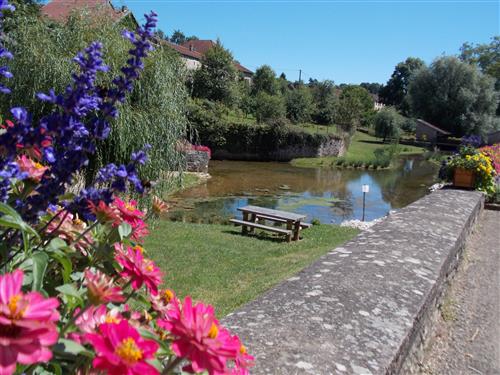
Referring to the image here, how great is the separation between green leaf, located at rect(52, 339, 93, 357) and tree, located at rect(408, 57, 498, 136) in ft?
177

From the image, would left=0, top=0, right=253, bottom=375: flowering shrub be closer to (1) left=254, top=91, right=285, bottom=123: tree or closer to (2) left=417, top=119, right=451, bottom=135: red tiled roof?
(1) left=254, top=91, right=285, bottom=123: tree

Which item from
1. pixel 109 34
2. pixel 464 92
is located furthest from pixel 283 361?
pixel 464 92

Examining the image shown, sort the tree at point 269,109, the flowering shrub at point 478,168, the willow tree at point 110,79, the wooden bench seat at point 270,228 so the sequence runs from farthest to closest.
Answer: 1. the tree at point 269,109
2. the wooden bench seat at point 270,228
3. the flowering shrub at point 478,168
4. the willow tree at point 110,79

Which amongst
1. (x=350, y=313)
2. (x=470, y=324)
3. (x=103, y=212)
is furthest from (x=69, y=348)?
(x=470, y=324)

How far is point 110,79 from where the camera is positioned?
7086mm

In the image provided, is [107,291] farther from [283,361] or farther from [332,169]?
[332,169]

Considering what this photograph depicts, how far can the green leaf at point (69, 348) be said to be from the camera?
766 mm

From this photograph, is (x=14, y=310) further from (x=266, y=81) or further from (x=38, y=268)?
(x=266, y=81)

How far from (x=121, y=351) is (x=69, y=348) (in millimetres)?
102

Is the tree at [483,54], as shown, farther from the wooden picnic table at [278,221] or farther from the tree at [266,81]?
the wooden picnic table at [278,221]

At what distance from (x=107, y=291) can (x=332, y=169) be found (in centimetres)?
3378

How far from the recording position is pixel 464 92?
5000cm

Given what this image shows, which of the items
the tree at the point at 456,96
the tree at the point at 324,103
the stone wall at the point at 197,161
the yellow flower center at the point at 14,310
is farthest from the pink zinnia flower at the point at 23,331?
the tree at the point at 324,103

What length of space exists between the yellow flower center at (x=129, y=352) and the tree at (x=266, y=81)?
57.8 meters
